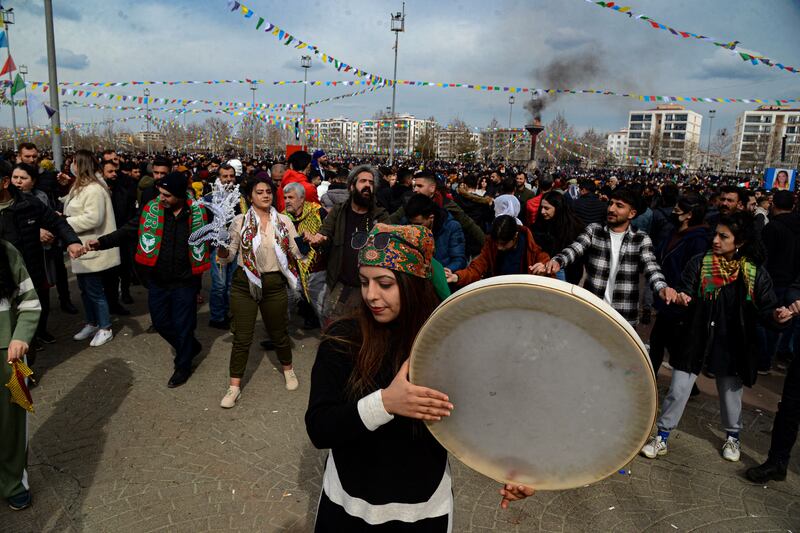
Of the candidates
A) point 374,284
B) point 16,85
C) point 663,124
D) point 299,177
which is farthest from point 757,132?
point 374,284

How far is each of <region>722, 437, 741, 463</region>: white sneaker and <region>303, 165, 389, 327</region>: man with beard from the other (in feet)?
10.8

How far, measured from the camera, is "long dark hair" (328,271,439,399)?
5.44ft

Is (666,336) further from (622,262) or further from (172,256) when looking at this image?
(172,256)

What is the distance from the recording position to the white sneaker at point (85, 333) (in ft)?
20.3

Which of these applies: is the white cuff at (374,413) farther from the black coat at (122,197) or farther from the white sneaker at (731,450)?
the black coat at (122,197)

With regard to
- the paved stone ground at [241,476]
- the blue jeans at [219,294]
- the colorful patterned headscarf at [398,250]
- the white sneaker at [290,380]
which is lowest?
the paved stone ground at [241,476]

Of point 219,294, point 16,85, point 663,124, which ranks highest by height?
point 663,124

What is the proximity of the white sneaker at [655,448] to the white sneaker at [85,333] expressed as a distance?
6076 millimetres

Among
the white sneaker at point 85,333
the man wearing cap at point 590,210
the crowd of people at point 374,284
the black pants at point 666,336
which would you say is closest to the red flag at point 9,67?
the crowd of people at point 374,284

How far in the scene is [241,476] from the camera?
3668 millimetres

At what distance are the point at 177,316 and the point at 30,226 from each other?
5.24 feet

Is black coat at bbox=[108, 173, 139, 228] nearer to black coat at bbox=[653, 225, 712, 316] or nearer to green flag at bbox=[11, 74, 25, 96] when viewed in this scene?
black coat at bbox=[653, 225, 712, 316]

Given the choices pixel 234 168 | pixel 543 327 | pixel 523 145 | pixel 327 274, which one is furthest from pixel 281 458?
pixel 523 145

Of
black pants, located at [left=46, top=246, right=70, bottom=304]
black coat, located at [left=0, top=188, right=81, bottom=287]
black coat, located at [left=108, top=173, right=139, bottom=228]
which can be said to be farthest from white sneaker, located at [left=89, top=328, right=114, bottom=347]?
black coat, located at [left=108, top=173, right=139, bottom=228]
